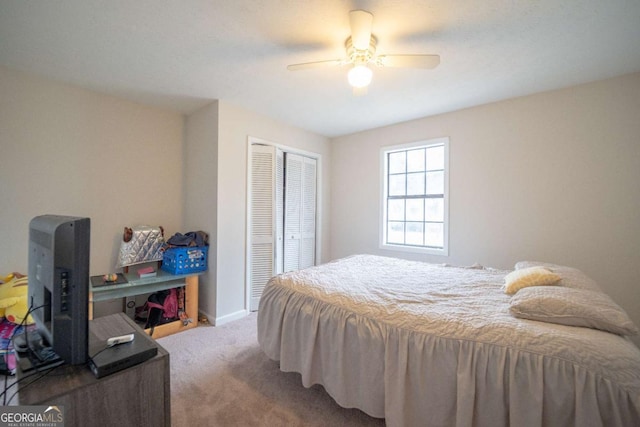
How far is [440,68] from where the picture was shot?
2.22 meters

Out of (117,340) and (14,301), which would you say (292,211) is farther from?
(117,340)

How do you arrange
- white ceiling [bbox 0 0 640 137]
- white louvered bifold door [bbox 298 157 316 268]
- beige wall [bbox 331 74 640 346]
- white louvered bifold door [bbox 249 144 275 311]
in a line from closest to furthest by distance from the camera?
Result: white ceiling [bbox 0 0 640 137]
beige wall [bbox 331 74 640 346]
white louvered bifold door [bbox 249 144 275 311]
white louvered bifold door [bbox 298 157 316 268]

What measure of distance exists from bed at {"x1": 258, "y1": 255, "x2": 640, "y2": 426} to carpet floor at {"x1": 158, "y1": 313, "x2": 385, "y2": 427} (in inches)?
7.0

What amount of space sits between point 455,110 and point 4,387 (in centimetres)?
399

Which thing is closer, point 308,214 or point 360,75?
point 360,75

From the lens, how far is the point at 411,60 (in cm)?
175

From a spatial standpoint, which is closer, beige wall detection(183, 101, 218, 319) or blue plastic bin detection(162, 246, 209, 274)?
blue plastic bin detection(162, 246, 209, 274)

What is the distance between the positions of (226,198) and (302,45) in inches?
69.5

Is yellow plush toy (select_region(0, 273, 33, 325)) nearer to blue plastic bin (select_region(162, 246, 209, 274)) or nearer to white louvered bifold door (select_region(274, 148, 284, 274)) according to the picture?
blue plastic bin (select_region(162, 246, 209, 274))

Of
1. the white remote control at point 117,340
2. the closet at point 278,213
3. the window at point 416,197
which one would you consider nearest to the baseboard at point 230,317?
the closet at point 278,213

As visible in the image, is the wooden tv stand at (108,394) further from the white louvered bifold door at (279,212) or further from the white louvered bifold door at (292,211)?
the white louvered bifold door at (292,211)

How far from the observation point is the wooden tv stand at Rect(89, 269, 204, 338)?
236 centimetres

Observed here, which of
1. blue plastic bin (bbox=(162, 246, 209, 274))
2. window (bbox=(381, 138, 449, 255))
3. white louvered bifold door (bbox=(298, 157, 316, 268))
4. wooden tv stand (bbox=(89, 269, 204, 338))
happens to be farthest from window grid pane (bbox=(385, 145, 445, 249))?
wooden tv stand (bbox=(89, 269, 204, 338))

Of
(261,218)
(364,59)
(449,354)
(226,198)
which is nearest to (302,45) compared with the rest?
(364,59)
